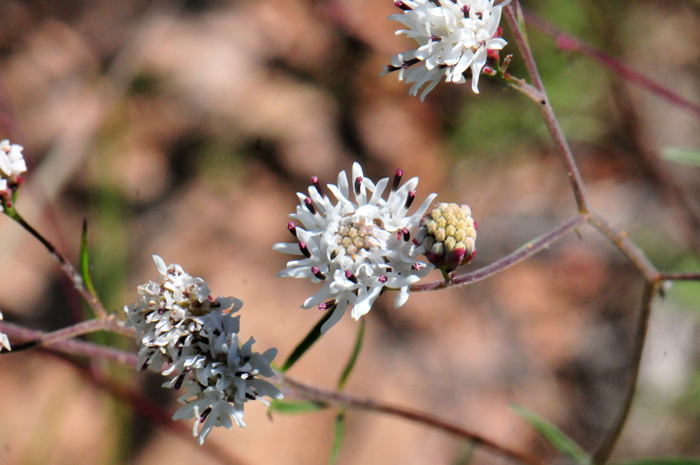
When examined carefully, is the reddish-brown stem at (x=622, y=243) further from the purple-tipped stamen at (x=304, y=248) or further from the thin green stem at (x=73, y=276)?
the thin green stem at (x=73, y=276)

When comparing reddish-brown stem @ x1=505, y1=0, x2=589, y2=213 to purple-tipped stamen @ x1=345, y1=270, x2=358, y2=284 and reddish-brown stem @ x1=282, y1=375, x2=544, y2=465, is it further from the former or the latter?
reddish-brown stem @ x1=282, y1=375, x2=544, y2=465

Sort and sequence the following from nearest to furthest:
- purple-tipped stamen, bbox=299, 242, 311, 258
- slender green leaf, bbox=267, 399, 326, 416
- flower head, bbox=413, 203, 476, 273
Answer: flower head, bbox=413, 203, 476, 273, purple-tipped stamen, bbox=299, 242, 311, 258, slender green leaf, bbox=267, 399, 326, 416

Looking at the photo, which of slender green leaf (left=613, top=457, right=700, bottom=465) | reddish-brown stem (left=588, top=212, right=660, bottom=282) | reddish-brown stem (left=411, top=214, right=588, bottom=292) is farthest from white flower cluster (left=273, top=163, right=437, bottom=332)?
slender green leaf (left=613, top=457, right=700, bottom=465)

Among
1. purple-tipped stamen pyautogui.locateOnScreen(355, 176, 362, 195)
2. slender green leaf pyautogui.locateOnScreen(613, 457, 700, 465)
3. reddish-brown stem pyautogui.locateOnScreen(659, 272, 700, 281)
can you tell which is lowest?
slender green leaf pyautogui.locateOnScreen(613, 457, 700, 465)

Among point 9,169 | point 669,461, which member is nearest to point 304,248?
point 9,169

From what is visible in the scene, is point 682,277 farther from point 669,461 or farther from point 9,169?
point 9,169
